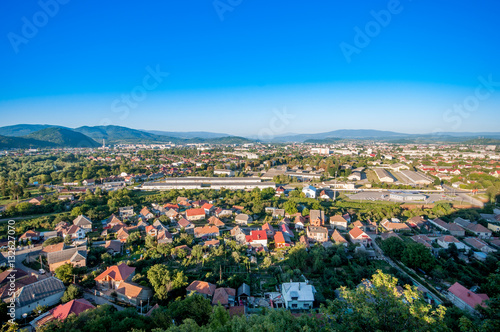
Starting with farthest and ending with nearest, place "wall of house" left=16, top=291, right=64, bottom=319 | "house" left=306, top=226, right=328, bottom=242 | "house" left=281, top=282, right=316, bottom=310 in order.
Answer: "house" left=306, top=226, right=328, bottom=242 → "house" left=281, top=282, right=316, bottom=310 → "wall of house" left=16, top=291, right=64, bottom=319

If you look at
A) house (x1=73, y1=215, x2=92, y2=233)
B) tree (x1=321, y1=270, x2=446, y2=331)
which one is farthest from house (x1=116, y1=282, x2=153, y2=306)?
house (x1=73, y1=215, x2=92, y2=233)

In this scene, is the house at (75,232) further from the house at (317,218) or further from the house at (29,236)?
the house at (317,218)

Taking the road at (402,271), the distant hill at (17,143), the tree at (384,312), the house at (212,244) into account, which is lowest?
the road at (402,271)

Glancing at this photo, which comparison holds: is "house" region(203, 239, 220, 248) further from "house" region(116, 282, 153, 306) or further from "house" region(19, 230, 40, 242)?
"house" region(19, 230, 40, 242)

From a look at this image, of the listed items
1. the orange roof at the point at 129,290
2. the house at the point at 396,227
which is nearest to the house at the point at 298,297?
the orange roof at the point at 129,290

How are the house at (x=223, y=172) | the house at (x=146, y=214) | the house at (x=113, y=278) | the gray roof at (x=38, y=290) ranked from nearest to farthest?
the gray roof at (x=38, y=290)
the house at (x=113, y=278)
the house at (x=146, y=214)
the house at (x=223, y=172)

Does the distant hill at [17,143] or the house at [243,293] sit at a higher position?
the distant hill at [17,143]

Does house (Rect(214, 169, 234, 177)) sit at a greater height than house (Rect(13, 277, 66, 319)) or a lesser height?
lesser

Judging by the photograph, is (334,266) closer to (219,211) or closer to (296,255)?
(296,255)
